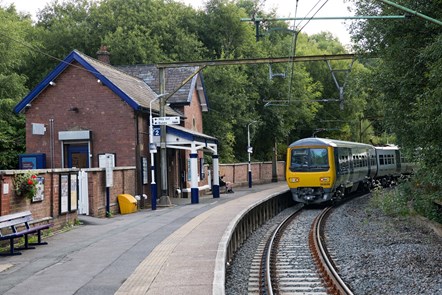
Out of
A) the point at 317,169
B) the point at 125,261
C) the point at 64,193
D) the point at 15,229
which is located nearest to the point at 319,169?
the point at 317,169

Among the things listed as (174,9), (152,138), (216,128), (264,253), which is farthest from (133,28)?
(264,253)

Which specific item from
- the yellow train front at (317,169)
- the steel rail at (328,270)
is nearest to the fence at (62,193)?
the steel rail at (328,270)

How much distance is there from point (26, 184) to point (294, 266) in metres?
6.42

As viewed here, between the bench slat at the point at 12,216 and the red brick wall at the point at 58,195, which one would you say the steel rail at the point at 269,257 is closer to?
the bench slat at the point at 12,216

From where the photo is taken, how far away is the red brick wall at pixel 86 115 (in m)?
24.6

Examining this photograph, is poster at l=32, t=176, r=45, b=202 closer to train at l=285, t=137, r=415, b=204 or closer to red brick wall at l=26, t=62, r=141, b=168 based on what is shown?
red brick wall at l=26, t=62, r=141, b=168

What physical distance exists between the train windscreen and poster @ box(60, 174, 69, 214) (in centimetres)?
1227

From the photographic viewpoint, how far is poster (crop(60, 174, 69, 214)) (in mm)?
16031

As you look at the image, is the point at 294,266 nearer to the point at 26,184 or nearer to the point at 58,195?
the point at 26,184

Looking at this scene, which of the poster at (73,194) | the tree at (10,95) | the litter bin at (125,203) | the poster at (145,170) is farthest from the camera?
the tree at (10,95)

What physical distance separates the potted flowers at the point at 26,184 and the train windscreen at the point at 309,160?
569 inches

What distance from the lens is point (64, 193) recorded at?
16.2m

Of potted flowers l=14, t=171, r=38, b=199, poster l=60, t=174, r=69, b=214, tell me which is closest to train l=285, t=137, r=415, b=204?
poster l=60, t=174, r=69, b=214

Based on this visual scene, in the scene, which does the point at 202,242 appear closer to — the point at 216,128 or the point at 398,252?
the point at 398,252
